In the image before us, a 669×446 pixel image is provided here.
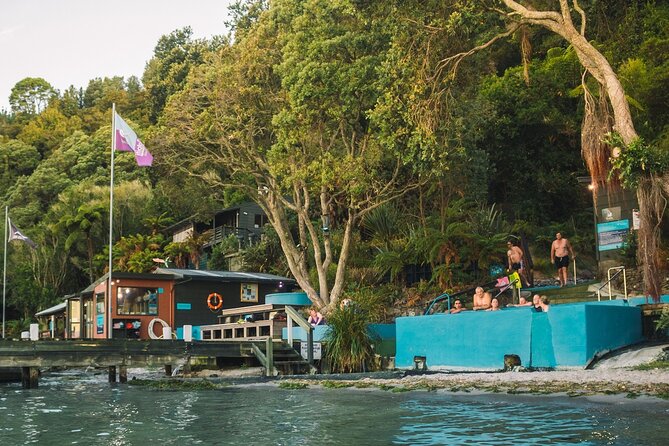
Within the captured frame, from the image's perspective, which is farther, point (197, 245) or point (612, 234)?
point (197, 245)

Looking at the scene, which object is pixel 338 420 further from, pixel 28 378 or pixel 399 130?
pixel 28 378

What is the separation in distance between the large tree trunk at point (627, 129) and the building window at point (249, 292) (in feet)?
62.7

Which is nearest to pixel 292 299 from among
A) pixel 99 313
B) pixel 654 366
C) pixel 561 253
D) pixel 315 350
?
pixel 315 350

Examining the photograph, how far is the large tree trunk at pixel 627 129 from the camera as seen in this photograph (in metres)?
14.9

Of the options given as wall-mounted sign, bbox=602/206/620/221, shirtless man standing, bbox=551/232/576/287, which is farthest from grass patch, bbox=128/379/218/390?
wall-mounted sign, bbox=602/206/620/221

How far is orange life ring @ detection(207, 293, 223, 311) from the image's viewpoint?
32.3 m

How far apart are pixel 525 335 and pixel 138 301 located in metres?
17.7

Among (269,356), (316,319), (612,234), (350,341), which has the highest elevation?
(612,234)

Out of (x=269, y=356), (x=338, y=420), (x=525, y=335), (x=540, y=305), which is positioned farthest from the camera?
(x=269, y=356)

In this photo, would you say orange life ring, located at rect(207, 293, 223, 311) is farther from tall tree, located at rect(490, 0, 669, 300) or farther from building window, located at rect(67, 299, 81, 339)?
tall tree, located at rect(490, 0, 669, 300)

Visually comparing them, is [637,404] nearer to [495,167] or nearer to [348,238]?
[348,238]

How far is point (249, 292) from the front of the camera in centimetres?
3294

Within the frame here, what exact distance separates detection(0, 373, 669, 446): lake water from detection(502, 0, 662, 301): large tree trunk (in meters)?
3.90

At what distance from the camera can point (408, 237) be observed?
104ft
